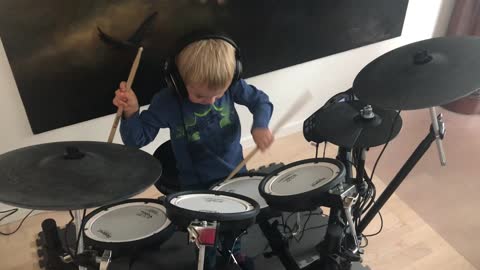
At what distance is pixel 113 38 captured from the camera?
1.44 meters

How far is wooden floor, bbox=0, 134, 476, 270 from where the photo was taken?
1533 mm

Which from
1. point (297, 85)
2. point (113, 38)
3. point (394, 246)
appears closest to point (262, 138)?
point (113, 38)

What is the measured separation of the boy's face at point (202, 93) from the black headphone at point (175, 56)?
0.02 metres

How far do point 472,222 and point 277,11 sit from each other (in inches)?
40.1

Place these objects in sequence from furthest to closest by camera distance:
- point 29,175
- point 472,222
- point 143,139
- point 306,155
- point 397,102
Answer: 1. point 306,155
2. point 472,222
3. point 143,139
4. point 397,102
5. point 29,175

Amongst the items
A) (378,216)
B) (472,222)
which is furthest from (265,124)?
(472,222)

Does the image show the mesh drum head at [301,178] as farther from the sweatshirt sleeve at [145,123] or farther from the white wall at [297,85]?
the white wall at [297,85]

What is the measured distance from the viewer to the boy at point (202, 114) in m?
1.12

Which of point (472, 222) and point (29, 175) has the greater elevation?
point (29, 175)

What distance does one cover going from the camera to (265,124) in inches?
50.8

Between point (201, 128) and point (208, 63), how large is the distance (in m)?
0.27

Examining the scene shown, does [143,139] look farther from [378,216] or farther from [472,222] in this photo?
[472,222]

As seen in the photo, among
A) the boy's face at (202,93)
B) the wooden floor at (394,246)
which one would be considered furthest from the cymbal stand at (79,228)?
the wooden floor at (394,246)

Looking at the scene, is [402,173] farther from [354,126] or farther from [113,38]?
[113,38]
